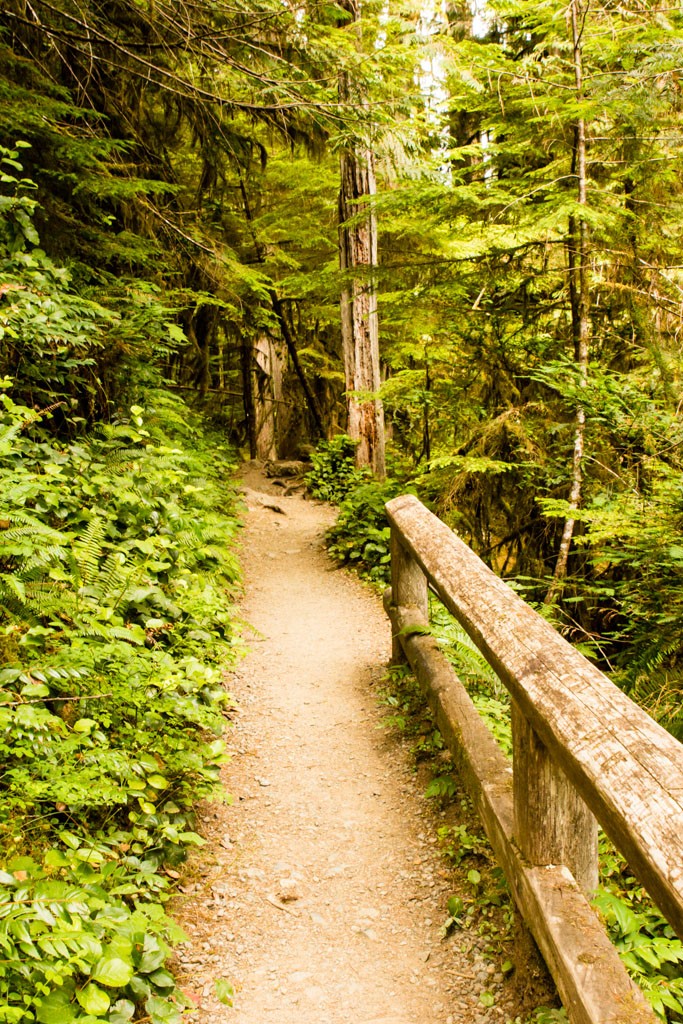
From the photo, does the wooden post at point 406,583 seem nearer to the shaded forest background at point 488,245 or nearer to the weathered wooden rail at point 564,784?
the shaded forest background at point 488,245

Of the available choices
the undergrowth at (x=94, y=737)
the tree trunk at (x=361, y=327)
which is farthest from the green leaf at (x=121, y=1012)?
the tree trunk at (x=361, y=327)

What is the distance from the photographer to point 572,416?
7.74 meters

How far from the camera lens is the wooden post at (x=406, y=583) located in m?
5.55

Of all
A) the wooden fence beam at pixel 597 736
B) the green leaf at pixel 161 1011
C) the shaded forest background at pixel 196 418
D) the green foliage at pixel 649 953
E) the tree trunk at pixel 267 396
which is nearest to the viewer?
the wooden fence beam at pixel 597 736

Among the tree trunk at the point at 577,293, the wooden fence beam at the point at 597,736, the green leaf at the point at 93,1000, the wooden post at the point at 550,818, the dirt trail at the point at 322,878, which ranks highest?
the tree trunk at the point at 577,293

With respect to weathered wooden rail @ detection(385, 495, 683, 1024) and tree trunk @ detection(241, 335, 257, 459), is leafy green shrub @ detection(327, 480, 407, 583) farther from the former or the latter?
tree trunk @ detection(241, 335, 257, 459)

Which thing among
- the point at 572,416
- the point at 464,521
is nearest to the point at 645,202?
the point at 572,416

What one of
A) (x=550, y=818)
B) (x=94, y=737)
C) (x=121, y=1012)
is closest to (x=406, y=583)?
(x=94, y=737)

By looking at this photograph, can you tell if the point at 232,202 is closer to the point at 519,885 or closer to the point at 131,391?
the point at 131,391

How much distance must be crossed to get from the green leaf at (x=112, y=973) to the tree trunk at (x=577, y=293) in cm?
505

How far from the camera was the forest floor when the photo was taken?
9.39 feet

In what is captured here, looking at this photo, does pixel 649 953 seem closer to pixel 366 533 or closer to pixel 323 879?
pixel 323 879

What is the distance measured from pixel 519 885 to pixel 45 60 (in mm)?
9749

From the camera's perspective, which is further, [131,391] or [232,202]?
[232,202]
